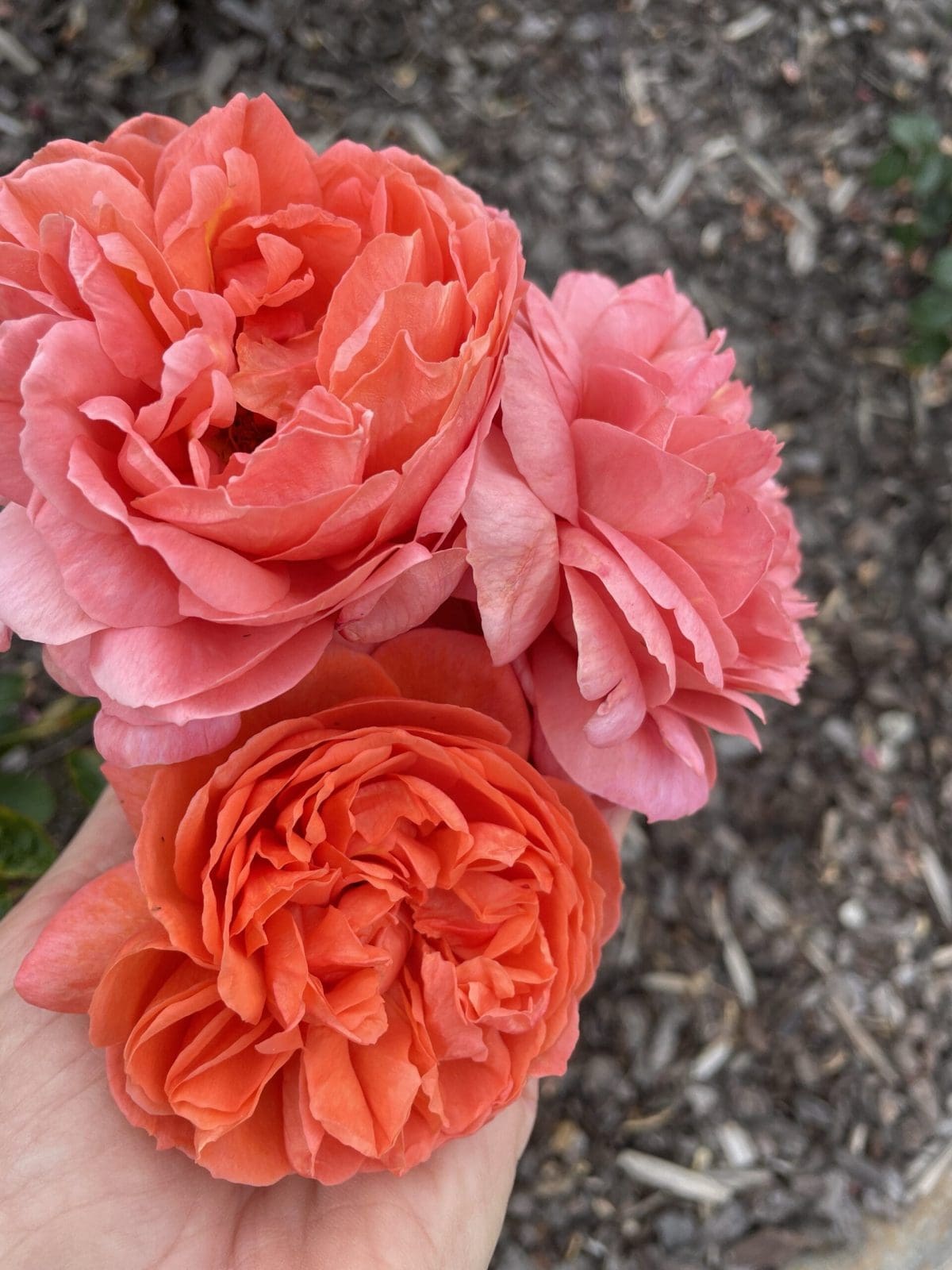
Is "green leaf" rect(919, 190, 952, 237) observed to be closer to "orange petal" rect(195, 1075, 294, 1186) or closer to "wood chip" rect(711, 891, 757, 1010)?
"wood chip" rect(711, 891, 757, 1010)

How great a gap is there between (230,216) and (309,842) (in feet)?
1.32

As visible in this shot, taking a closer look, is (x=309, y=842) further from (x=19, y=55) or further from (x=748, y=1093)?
(x=19, y=55)

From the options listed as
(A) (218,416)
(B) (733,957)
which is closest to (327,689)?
(A) (218,416)

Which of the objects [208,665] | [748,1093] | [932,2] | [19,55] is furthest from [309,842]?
[932,2]

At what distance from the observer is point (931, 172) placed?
1415 mm

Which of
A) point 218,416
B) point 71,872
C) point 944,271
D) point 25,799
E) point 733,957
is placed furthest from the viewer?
point 733,957

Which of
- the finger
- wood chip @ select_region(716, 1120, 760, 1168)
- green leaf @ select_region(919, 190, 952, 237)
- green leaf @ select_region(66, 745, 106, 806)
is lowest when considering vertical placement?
wood chip @ select_region(716, 1120, 760, 1168)

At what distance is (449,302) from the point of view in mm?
614

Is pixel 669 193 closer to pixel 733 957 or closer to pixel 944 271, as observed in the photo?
pixel 944 271

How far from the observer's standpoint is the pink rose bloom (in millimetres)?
650

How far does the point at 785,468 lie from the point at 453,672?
1.06 metres

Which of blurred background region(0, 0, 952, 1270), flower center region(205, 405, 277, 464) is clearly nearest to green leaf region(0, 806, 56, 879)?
blurred background region(0, 0, 952, 1270)

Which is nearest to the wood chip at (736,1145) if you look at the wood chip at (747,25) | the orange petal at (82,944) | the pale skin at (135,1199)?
the pale skin at (135,1199)

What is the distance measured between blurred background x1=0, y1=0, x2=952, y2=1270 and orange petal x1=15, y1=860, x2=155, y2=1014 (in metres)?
0.58
